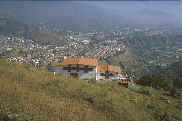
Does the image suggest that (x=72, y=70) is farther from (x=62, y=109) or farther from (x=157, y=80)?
(x=62, y=109)

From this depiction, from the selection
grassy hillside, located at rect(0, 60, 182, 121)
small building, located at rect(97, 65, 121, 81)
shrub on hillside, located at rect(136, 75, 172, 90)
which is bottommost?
shrub on hillside, located at rect(136, 75, 172, 90)

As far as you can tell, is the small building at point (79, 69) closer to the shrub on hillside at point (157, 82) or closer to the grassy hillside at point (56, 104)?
the shrub on hillside at point (157, 82)

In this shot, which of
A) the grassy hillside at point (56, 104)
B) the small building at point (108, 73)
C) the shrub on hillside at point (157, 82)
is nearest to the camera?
the grassy hillside at point (56, 104)

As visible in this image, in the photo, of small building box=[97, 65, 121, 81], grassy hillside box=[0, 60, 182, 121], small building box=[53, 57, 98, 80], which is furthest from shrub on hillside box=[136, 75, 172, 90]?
grassy hillside box=[0, 60, 182, 121]

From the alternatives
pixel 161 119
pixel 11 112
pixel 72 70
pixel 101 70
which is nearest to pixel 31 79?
pixel 11 112

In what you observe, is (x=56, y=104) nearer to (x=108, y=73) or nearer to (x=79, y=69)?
(x=79, y=69)

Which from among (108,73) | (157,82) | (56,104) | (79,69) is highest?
(56,104)

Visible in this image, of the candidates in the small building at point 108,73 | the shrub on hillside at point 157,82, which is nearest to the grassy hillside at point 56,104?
the shrub on hillside at point 157,82

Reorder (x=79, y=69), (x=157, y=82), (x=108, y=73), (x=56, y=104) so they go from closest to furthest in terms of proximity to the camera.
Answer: (x=56, y=104)
(x=79, y=69)
(x=157, y=82)
(x=108, y=73)

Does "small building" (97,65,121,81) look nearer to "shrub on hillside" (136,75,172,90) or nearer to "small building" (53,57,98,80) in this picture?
"small building" (53,57,98,80)

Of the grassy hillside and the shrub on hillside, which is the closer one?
the grassy hillside

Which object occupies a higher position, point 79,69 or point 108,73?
point 79,69

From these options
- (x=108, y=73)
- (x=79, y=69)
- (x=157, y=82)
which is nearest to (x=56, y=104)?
(x=79, y=69)
